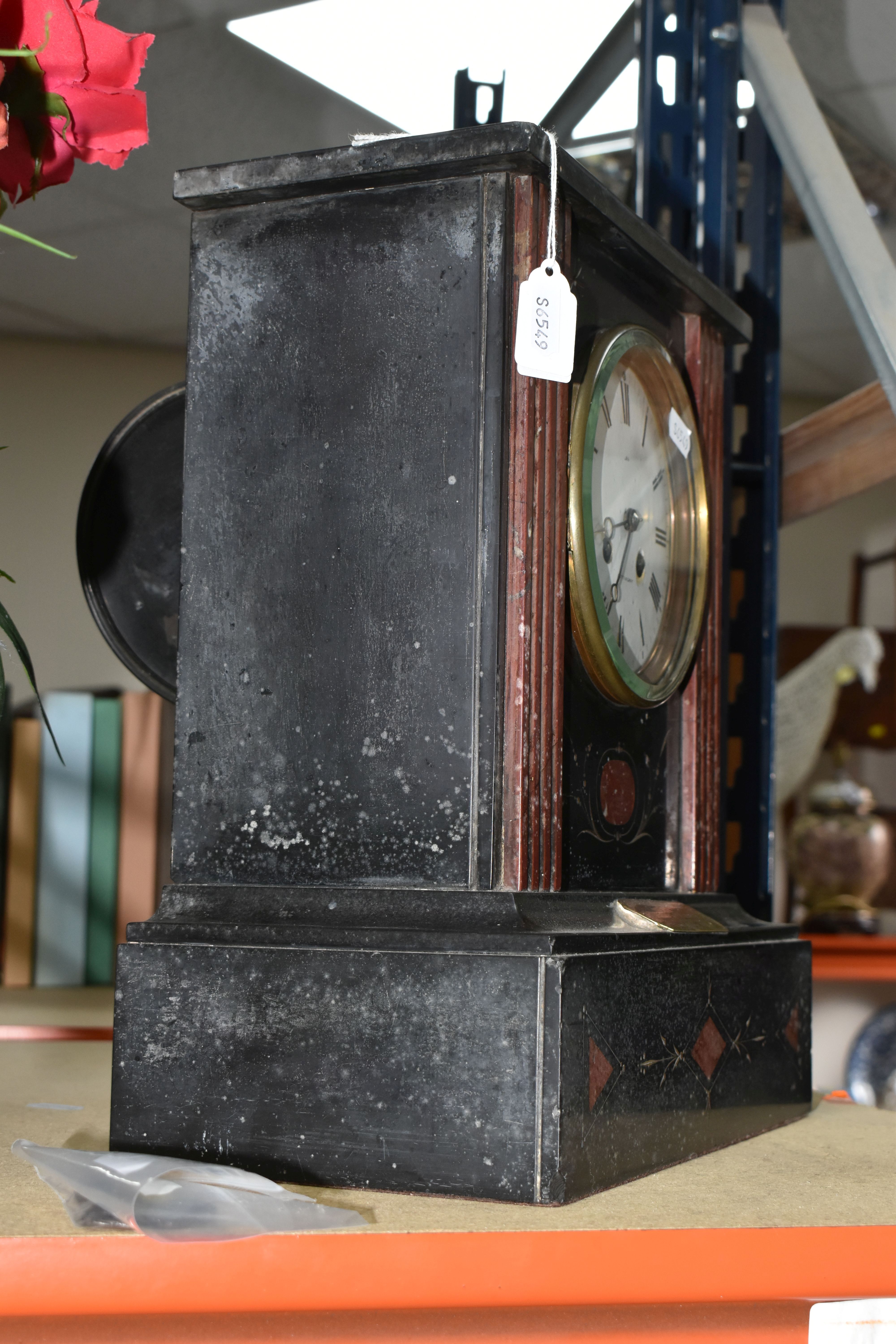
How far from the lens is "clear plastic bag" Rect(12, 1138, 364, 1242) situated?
0.60 metres

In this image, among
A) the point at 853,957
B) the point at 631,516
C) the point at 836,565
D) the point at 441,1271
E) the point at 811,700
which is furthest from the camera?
the point at 836,565

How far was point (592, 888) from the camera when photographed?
2.90 ft

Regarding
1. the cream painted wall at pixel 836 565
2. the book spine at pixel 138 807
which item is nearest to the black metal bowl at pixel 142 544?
the book spine at pixel 138 807

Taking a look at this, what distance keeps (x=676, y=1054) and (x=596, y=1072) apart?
117mm

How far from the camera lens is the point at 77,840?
1.63 meters

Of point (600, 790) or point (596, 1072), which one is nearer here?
point (596, 1072)

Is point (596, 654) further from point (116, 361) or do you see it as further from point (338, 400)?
point (116, 361)

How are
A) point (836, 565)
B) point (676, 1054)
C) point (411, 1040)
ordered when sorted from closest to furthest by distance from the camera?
1. point (411, 1040)
2. point (676, 1054)
3. point (836, 565)

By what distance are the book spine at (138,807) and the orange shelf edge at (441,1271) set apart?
1033mm

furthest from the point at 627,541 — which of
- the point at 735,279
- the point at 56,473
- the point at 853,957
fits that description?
the point at 56,473

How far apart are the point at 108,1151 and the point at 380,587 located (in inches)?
14.0

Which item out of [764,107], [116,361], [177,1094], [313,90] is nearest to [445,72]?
[313,90]

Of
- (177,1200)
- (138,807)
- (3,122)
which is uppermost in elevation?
(3,122)

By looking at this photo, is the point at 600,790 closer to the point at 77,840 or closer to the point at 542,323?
the point at 542,323
